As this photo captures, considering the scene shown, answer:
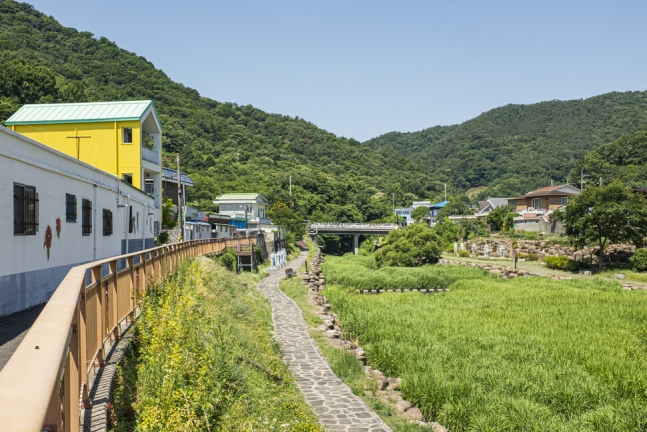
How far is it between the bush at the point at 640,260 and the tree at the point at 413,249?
17.2 metres

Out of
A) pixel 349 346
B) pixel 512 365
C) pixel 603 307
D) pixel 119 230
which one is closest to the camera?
pixel 512 365

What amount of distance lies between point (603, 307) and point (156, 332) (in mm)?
18939

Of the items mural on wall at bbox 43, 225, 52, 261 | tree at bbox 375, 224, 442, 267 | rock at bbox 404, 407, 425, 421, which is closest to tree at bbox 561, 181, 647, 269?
tree at bbox 375, 224, 442, 267

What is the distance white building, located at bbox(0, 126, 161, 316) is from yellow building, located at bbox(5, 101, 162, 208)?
7.32 metres

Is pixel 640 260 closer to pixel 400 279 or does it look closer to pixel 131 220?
pixel 400 279

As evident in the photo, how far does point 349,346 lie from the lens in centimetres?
1464

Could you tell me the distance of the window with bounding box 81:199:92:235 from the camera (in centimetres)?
1443

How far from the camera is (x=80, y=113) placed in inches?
958

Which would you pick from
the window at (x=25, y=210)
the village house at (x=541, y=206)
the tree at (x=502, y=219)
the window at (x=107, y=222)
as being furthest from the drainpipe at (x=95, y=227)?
the tree at (x=502, y=219)

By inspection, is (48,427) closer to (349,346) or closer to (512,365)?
(512,365)

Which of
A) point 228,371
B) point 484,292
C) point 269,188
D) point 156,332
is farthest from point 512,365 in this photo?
point 269,188

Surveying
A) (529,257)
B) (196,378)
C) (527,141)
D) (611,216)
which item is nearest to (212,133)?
(529,257)

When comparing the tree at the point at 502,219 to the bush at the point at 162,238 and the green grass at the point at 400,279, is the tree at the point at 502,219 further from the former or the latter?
the bush at the point at 162,238

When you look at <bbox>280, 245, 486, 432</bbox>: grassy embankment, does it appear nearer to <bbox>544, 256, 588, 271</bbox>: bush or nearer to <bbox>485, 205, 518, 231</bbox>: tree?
<bbox>544, 256, 588, 271</bbox>: bush
